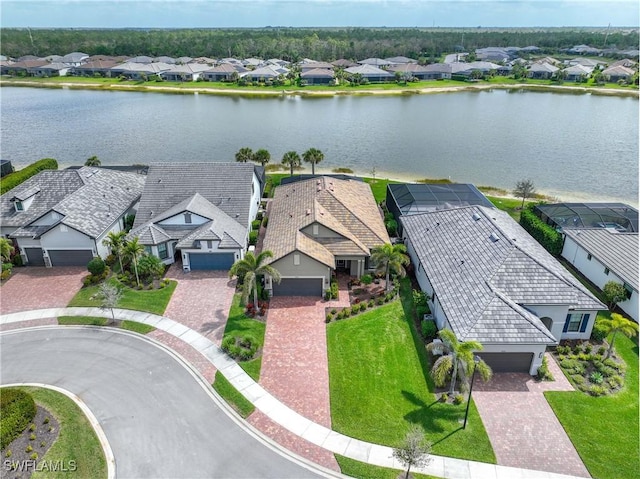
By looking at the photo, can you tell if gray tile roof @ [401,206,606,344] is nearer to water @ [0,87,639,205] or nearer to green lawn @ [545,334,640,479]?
green lawn @ [545,334,640,479]

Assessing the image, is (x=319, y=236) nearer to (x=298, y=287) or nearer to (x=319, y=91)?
(x=298, y=287)

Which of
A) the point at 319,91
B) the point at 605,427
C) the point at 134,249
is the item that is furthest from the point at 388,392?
the point at 319,91

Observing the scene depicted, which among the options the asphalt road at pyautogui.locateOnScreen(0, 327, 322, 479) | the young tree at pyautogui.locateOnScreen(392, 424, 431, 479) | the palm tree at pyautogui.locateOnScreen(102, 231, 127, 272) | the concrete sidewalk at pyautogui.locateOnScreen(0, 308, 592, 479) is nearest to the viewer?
the young tree at pyautogui.locateOnScreen(392, 424, 431, 479)

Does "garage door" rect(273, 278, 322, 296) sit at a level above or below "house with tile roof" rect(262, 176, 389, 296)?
below

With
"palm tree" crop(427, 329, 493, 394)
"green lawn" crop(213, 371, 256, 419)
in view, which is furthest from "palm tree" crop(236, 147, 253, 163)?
"palm tree" crop(427, 329, 493, 394)

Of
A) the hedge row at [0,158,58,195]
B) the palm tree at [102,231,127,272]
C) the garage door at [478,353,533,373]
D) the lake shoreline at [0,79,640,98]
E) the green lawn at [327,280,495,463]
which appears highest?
the lake shoreline at [0,79,640,98]

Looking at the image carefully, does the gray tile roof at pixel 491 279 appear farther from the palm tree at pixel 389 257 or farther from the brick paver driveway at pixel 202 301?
the brick paver driveway at pixel 202 301
